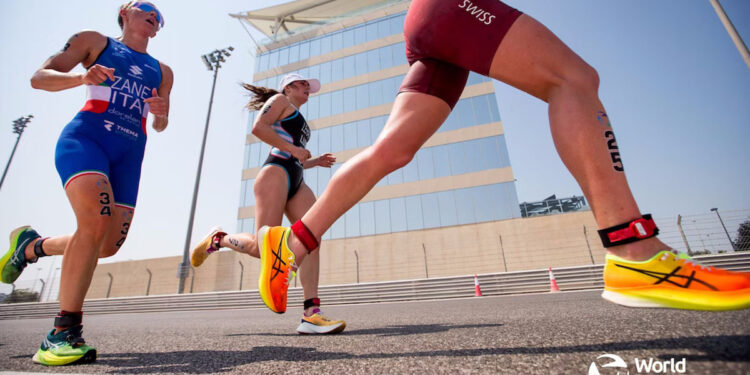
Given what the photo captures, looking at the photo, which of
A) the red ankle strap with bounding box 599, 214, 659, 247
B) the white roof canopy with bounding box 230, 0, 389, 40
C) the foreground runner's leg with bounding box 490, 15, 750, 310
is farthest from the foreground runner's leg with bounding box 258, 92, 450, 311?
the white roof canopy with bounding box 230, 0, 389, 40

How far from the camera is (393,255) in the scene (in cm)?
1925

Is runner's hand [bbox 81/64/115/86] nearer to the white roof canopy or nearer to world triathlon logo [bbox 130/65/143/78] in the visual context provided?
world triathlon logo [bbox 130/65/143/78]

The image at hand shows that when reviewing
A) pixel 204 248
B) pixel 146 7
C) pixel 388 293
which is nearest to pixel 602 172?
pixel 204 248

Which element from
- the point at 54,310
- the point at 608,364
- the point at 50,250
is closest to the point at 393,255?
the point at 54,310

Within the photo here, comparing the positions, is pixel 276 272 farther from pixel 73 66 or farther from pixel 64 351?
pixel 73 66

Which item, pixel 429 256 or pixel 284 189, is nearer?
pixel 284 189

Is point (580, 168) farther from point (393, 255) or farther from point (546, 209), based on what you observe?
point (546, 209)

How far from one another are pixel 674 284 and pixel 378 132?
22.4 m

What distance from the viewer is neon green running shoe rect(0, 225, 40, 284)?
2.56 metres

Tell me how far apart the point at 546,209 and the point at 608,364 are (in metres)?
20.1

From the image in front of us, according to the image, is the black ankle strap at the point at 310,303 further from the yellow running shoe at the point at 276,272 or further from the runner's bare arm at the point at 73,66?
the runner's bare arm at the point at 73,66

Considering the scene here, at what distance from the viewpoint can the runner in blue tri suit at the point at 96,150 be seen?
178cm

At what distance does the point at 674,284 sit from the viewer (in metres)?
1.01

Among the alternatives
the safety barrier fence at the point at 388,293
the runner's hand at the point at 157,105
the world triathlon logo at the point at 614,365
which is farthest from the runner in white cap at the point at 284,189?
the safety barrier fence at the point at 388,293
